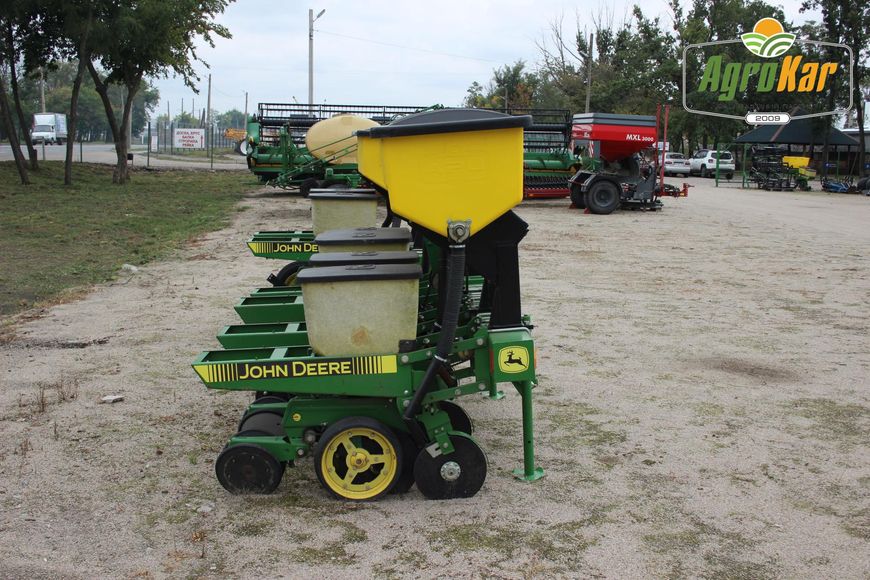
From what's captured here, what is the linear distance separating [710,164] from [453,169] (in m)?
45.0

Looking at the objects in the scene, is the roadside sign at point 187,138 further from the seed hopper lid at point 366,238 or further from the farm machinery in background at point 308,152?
the seed hopper lid at point 366,238

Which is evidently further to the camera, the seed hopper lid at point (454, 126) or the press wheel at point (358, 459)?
the press wheel at point (358, 459)

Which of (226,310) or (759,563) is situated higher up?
(226,310)

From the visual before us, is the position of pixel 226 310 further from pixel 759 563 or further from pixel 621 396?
pixel 759 563

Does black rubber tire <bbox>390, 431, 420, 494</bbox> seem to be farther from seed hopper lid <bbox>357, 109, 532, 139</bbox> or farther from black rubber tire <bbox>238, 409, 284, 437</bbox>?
seed hopper lid <bbox>357, 109, 532, 139</bbox>

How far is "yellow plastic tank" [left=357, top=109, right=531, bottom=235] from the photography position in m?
3.90

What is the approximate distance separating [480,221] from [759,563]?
6.18 feet

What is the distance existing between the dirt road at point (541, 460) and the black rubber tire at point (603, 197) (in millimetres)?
10909

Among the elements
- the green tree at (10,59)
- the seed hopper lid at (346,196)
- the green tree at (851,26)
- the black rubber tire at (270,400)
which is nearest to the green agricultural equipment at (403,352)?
the black rubber tire at (270,400)

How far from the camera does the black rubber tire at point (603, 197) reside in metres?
20.4

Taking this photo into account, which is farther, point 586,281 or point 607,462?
point 586,281

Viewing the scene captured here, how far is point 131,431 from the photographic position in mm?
5113

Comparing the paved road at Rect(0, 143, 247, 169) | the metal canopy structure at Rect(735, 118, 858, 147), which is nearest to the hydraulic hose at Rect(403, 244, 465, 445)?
the paved road at Rect(0, 143, 247, 169)

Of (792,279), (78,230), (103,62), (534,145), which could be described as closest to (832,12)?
(534,145)
